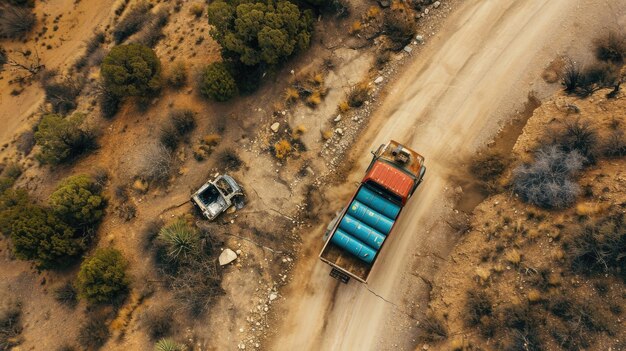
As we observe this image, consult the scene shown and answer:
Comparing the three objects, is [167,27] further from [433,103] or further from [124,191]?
[433,103]

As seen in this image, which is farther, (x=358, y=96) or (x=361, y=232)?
(x=358, y=96)

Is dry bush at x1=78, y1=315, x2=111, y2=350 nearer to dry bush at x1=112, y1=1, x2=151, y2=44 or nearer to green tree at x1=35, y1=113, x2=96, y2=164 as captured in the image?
green tree at x1=35, y1=113, x2=96, y2=164

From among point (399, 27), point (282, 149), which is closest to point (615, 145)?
point (399, 27)

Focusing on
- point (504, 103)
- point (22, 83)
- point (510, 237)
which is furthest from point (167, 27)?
point (510, 237)

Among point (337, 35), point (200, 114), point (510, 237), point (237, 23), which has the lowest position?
point (510, 237)

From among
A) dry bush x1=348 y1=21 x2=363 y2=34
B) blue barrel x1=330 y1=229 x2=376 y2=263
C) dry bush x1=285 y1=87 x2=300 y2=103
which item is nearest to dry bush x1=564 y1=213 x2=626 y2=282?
blue barrel x1=330 y1=229 x2=376 y2=263

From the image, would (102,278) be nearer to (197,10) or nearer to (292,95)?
(292,95)

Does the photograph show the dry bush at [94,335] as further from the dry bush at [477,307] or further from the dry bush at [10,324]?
the dry bush at [477,307]
